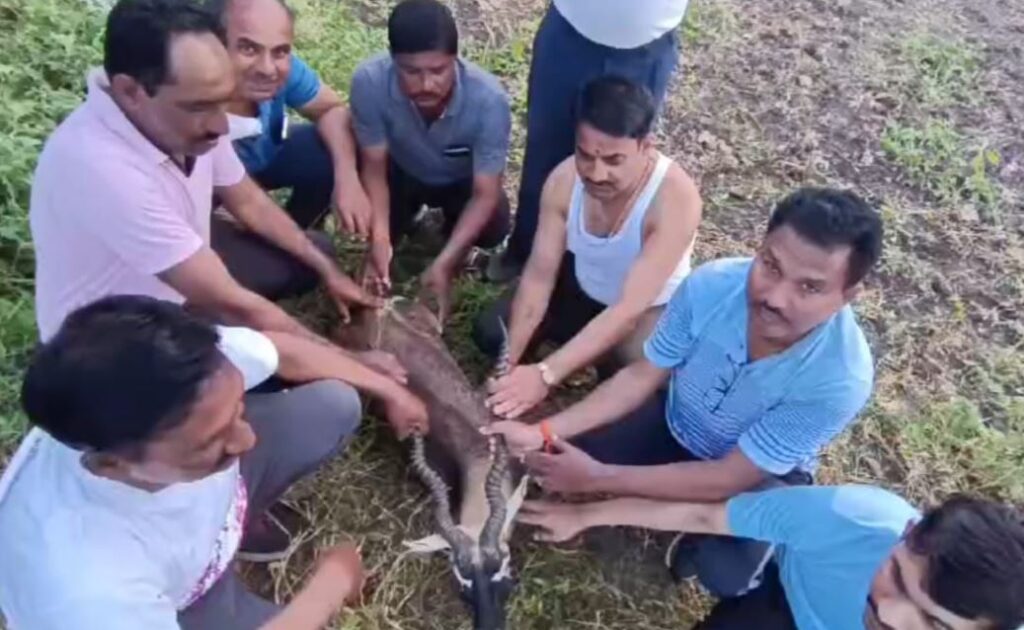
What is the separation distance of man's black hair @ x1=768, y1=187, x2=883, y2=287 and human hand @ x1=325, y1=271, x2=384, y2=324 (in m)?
1.53

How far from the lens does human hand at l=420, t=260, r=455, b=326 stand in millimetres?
4570

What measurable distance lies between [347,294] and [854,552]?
191 centimetres

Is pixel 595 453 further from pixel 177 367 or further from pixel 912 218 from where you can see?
pixel 912 218

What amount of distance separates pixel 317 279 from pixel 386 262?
253 millimetres

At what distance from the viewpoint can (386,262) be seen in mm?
4527

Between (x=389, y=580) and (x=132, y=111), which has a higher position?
(x=132, y=111)

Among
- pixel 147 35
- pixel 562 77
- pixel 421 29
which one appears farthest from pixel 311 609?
pixel 562 77

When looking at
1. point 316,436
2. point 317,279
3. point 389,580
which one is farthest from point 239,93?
point 389,580

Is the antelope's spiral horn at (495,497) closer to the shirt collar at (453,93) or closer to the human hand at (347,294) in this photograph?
the human hand at (347,294)

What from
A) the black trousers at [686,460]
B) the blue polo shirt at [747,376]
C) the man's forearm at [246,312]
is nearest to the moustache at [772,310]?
the blue polo shirt at [747,376]

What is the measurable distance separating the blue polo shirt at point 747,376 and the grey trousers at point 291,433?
0.96m

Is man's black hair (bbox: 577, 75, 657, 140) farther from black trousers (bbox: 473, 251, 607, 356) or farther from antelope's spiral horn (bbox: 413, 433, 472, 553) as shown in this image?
antelope's spiral horn (bbox: 413, 433, 472, 553)

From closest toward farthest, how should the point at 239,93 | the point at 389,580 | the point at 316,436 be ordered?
A: 1. the point at 316,436
2. the point at 389,580
3. the point at 239,93

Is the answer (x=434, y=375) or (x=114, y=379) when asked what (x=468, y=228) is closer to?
(x=434, y=375)
